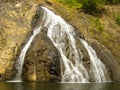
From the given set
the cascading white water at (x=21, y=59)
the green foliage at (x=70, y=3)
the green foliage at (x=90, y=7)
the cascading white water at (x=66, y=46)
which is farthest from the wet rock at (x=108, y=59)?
the green foliage at (x=70, y=3)

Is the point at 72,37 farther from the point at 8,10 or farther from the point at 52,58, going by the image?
the point at 8,10

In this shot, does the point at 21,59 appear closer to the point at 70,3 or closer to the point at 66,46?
the point at 66,46

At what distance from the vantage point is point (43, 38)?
1630 inches

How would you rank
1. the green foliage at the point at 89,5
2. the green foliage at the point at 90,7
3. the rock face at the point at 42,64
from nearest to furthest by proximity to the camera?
1. the rock face at the point at 42,64
2. the green foliage at the point at 90,7
3. the green foliage at the point at 89,5

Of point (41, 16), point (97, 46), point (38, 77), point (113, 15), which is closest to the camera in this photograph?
point (38, 77)

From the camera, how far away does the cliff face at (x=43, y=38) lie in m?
38.8

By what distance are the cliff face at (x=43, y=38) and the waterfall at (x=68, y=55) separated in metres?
0.73

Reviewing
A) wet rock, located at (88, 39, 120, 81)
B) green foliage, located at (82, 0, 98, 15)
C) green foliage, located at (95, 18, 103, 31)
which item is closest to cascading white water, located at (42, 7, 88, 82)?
wet rock, located at (88, 39, 120, 81)

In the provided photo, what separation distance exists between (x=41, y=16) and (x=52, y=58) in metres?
9.93

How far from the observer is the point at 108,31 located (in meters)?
50.4

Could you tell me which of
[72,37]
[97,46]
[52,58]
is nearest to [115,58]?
[97,46]

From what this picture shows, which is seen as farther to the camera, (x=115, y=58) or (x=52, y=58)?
(x=115, y=58)

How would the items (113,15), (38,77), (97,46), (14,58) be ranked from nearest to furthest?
1. (38,77)
2. (14,58)
3. (97,46)
4. (113,15)

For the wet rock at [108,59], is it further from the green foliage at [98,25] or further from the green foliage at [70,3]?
the green foliage at [70,3]
